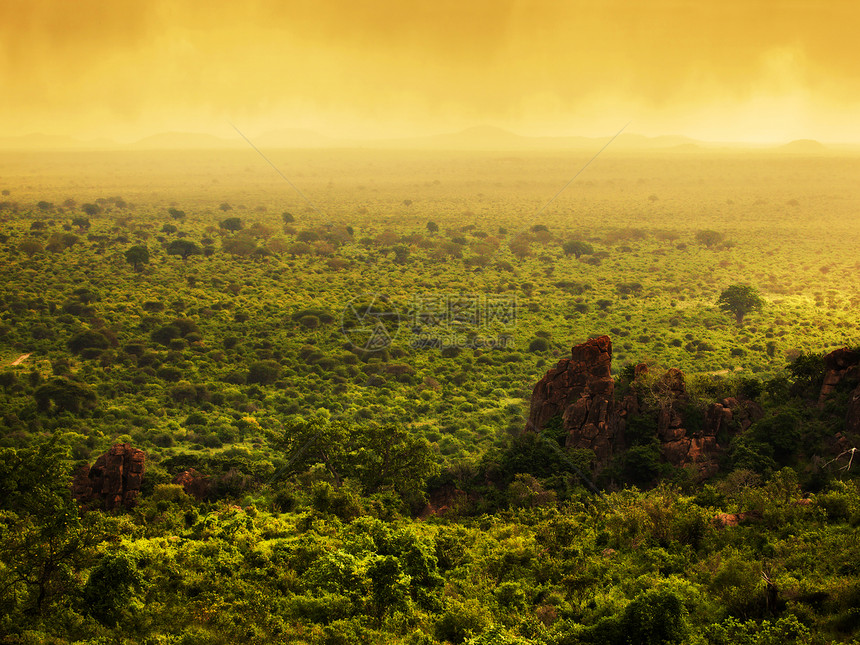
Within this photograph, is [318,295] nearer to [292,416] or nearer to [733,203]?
[292,416]

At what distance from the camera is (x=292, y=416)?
55562 mm

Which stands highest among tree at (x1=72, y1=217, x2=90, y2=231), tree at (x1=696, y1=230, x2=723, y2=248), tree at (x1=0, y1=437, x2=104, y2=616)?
tree at (x1=72, y1=217, x2=90, y2=231)

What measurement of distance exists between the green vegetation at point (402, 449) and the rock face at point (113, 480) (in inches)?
35.5

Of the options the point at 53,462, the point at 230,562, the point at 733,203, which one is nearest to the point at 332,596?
the point at 230,562

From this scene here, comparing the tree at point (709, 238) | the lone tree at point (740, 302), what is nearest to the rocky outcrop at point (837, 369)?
the lone tree at point (740, 302)

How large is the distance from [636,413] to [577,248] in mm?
92113

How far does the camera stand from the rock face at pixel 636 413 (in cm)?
3706

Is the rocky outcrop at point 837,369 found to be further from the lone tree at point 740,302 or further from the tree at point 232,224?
the tree at point 232,224

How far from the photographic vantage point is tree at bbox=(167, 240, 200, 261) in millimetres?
111400

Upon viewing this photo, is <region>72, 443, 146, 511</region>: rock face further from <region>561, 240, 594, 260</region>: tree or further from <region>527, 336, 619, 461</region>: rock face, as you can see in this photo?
<region>561, 240, 594, 260</region>: tree

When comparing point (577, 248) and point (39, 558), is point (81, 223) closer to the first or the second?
point (577, 248)

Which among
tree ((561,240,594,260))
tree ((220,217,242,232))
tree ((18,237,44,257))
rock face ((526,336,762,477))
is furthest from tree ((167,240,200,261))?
rock face ((526,336,762,477))
